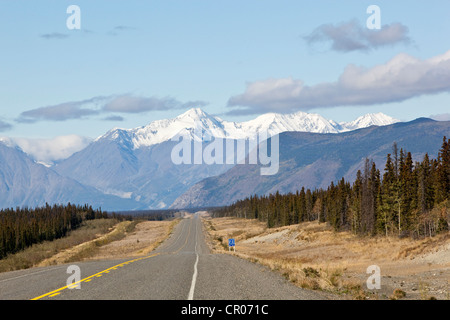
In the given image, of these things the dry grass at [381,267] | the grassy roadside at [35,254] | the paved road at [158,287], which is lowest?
the grassy roadside at [35,254]

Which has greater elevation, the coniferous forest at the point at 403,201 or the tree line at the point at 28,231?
the coniferous forest at the point at 403,201

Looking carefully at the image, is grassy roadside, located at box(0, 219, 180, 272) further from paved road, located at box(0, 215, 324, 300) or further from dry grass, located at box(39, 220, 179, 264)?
paved road, located at box(0, 215, 324, 300)

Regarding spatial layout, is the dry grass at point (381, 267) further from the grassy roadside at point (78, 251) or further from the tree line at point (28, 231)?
the tree line at point (28, 231)

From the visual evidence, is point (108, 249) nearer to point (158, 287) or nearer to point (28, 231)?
point (28, 231)

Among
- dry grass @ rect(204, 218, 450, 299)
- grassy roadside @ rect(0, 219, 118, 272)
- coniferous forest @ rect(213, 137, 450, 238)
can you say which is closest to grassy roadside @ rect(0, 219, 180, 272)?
grassy roadside @ rect(0, 219, 118, 272)

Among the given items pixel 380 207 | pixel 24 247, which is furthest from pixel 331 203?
pixel 24 247

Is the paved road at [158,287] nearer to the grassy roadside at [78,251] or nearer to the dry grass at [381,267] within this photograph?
the dry grass at [381,267]

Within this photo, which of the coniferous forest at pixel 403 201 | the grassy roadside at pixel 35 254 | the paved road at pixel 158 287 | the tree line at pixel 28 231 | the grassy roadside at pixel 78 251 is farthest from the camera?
the tree line at pixel 28 231

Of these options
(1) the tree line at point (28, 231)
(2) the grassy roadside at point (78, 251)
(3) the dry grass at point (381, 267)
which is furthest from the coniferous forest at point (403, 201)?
(1) the tree line at point (28, 231)

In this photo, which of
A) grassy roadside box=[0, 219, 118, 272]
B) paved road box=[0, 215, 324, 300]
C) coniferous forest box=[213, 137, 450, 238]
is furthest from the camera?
coniferous forest box=[213, 137, 450, 238]

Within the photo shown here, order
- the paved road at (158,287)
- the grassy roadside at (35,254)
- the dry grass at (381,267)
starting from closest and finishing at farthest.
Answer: the paved road at (158,287), the dry grass at (381,267), the grassy roadside at (35,254)

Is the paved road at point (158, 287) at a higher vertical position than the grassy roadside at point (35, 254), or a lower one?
higher

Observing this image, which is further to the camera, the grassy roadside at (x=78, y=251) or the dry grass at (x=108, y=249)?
the dry grass at (x=108, y=249)

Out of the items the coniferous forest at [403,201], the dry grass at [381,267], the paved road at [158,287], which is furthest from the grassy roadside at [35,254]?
the coniferous forest at [403,201]
